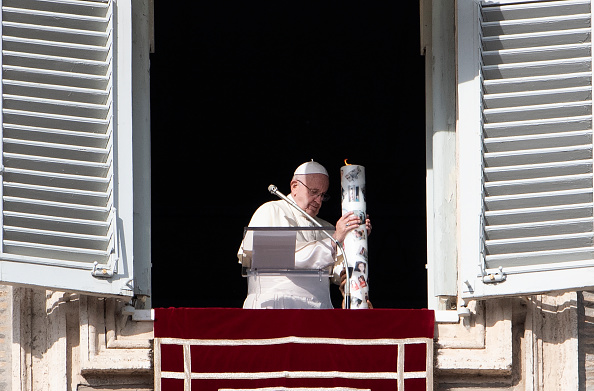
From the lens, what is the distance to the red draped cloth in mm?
6887

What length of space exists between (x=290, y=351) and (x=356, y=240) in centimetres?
68

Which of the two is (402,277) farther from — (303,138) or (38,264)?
(38,264)

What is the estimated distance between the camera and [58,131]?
6.96 metres

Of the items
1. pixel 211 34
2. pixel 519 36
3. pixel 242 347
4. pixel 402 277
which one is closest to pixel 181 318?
pixel 242 347

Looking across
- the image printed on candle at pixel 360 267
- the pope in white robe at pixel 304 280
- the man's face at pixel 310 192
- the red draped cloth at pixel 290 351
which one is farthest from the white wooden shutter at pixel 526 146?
the man's face at pixel 310 192

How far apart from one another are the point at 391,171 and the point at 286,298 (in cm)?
366

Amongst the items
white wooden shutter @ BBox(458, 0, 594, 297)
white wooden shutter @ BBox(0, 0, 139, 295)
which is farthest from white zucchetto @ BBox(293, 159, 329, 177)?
white wooden shutter @ BBox(0, 0, 139, 295)

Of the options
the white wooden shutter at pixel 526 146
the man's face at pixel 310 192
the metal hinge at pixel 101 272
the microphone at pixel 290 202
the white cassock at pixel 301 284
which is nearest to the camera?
the metal hinge at pixel 101 272

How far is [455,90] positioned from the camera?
24.3 ft

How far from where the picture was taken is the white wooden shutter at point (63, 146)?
22.4 ft

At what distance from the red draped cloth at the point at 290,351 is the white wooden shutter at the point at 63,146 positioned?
1.18ft

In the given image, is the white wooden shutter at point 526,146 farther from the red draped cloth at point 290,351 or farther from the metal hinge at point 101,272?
the metal hinge at point 101,272

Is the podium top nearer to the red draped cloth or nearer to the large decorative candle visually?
the large decorative candle

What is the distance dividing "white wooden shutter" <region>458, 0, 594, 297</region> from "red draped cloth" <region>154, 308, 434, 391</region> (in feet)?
1.31
